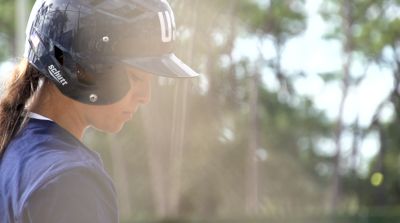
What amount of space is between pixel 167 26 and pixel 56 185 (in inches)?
25.7

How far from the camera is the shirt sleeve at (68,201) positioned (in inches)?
67.4

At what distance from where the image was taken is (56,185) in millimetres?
1718

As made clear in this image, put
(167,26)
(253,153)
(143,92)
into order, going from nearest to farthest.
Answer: (143,92)
(167,26)
(253,153)

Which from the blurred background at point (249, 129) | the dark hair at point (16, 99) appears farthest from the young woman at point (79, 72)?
the blurred background at point (249, 129)

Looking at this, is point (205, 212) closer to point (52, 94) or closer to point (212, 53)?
point (212, 53)

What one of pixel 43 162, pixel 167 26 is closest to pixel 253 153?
pixel 167 26

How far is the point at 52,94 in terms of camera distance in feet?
7.05

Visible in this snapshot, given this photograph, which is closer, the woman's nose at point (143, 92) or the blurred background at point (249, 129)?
the woman's nose at point (143, 92)

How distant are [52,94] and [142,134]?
1205 inches

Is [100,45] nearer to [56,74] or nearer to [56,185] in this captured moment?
[56,74]

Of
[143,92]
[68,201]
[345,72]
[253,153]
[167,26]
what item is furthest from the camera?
[253,153]

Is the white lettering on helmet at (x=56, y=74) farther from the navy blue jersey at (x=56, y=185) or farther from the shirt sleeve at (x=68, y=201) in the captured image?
the shirt sleeve at (x=68, y=201)

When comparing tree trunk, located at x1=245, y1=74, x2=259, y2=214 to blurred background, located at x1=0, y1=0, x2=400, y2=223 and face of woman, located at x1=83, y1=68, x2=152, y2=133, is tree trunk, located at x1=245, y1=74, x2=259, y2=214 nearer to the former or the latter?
blurred background, located at x1=0, y1=0, x2=400, y2=223

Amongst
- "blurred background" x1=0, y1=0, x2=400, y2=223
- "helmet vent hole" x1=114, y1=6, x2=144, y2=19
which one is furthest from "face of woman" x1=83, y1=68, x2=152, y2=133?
"blurred background" x1=0, y1=0, x2=400, y2=223
